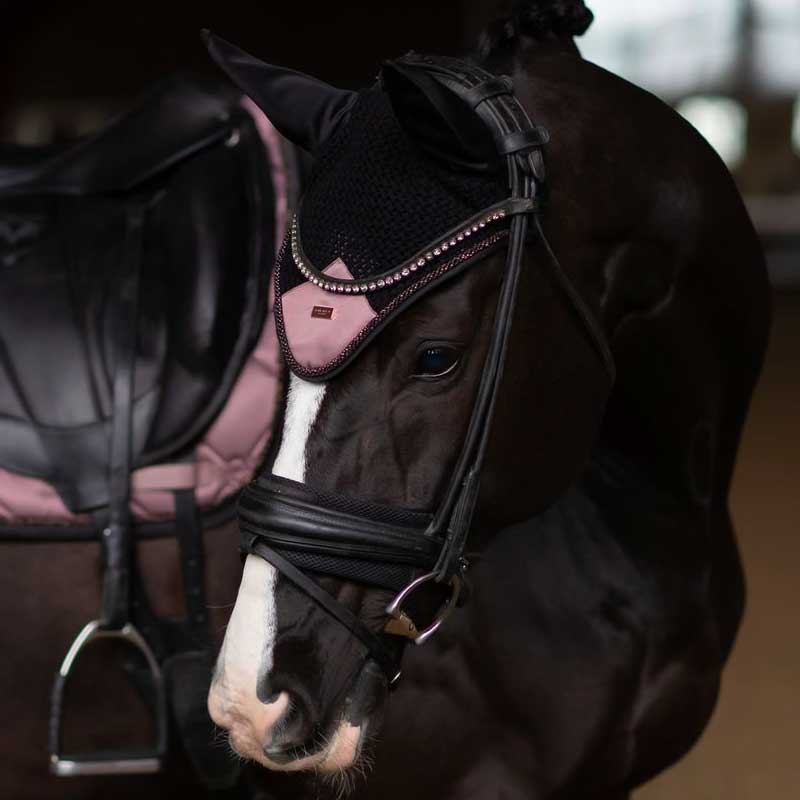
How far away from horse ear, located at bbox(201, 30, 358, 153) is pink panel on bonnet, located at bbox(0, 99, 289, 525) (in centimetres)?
→ 25

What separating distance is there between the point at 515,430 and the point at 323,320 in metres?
0.18

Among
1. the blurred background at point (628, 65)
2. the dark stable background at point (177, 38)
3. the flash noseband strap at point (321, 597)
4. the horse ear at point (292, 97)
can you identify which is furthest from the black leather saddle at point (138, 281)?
the dark stable background at point (177, 38)

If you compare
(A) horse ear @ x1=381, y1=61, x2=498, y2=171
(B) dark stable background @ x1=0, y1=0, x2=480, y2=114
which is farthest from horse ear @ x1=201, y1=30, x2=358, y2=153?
(B) dark stable background @ x1=0, y1=0, x2=480, y2=114

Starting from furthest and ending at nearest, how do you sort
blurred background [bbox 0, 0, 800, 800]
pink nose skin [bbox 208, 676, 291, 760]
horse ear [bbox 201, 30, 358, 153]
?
blurred background [bbox 0, 0, 800, 800], horse ear [bbox 201, 30, 358, 153], pink nose skin [bbox 208, 676, 291, 760]

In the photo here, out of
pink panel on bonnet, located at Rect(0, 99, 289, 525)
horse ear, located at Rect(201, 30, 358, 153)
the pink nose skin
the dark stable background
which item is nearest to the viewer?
the pink nose skin

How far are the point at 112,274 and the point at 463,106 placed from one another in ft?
1.70

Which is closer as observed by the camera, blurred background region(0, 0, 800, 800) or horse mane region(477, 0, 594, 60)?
horse mane region(477, 0, 594, 60)

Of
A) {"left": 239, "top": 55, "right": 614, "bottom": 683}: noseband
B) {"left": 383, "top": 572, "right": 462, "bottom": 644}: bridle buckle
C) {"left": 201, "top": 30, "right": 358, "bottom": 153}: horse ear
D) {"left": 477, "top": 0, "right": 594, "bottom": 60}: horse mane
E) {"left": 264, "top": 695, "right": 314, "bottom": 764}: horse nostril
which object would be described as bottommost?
{"left": 264, "top": 695, "right": 314, "bottom": 764}: horse nostril

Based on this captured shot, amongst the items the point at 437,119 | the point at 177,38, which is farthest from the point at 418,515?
the point at 177,38

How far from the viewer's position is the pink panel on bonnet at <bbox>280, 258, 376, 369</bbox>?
30.3 inches

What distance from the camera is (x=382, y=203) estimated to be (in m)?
0.80

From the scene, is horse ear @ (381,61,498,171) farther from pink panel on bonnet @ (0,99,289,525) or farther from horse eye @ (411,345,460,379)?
pink panel on bonnet @ (0,99,289,525)

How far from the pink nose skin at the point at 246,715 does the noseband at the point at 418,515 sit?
8 cm

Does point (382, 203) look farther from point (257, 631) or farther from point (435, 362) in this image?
point (257, 631)
